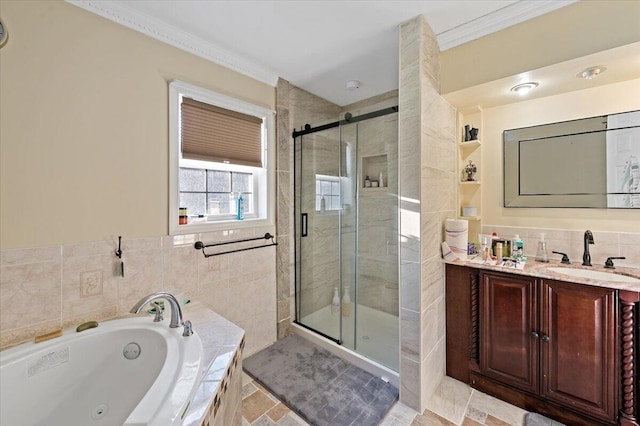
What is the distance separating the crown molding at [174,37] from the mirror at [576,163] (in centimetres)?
219

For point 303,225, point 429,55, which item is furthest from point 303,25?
point 303,225

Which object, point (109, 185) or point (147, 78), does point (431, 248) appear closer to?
point (109, 185)

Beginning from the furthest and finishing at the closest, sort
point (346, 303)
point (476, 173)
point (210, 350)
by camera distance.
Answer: point (346, 303)
point (476, 173)
point (210, 350)

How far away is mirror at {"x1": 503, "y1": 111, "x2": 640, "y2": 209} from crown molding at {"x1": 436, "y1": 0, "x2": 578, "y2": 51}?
2.64 ft

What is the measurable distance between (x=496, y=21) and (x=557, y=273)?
5.31 ft

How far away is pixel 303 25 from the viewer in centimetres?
179

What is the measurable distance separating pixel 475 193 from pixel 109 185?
107 inches

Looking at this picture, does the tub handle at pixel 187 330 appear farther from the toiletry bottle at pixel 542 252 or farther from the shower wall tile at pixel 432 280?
the toiletry bottle at pixel 542 252

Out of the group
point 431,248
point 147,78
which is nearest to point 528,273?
point 431,248

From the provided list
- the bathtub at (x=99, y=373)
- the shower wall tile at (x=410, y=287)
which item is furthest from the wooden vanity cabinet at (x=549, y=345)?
the bathtub at (x=99, y=373)

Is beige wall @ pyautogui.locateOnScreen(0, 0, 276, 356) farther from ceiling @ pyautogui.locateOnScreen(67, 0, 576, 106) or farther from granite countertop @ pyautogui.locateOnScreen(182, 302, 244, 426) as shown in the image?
granite countertop @ pyautogui.locateOnScreen(182, 302, 244, 426)

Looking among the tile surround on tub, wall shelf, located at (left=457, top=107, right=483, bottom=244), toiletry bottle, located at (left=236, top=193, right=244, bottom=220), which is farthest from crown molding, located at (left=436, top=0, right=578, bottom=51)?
the tile surround on tub

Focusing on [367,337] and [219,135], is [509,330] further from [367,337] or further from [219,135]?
[219,135]

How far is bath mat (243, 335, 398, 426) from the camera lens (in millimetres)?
1670
